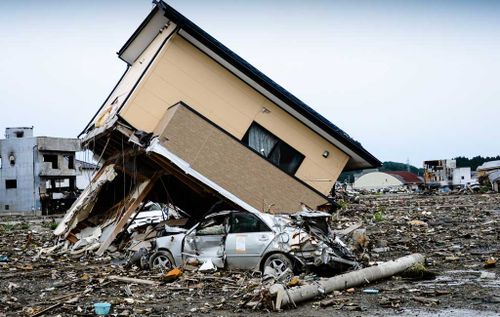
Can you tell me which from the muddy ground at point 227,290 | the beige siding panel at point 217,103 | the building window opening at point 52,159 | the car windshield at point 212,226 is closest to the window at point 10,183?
the building window opening at point 52,159

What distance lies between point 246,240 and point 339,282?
2760 mm

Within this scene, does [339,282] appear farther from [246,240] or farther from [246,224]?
[246,224]

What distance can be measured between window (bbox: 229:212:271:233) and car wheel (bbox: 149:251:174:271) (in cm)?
183

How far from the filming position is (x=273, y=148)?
17.3 m

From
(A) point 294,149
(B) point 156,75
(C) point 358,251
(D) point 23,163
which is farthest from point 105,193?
(D) point 23,163

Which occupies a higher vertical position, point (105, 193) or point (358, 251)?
point (105, 193)

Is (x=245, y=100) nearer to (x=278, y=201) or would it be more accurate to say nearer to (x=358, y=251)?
(x=278, y=201)

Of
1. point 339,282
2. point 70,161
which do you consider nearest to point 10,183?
point 70,161

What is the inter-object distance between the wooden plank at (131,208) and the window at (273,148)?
316cm

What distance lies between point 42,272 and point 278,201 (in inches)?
274

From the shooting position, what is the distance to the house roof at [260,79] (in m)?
16.0

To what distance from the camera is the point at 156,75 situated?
53.8 ft

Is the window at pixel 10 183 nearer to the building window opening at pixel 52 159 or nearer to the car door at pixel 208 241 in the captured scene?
the building window opening at pixel 52 159

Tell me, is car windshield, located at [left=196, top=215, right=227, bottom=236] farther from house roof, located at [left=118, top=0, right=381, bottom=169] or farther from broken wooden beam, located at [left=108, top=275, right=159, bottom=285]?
house roof, located at [left=118, top=0, right=381, bottom=169]
